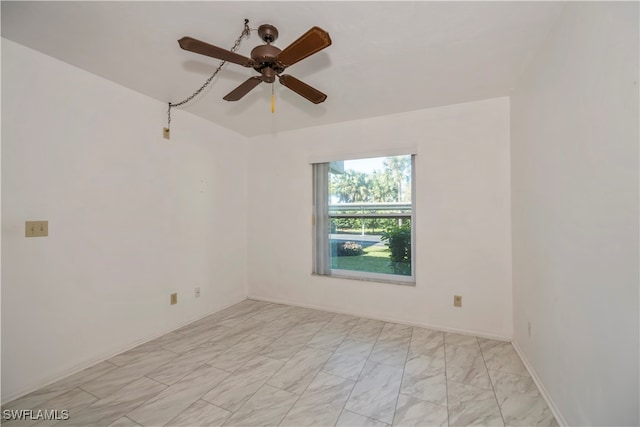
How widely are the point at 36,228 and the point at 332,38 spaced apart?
2.52 m

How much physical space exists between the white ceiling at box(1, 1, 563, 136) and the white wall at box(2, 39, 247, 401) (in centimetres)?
32

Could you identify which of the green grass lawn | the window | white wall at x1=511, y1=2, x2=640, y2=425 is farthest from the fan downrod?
the green grass lawn

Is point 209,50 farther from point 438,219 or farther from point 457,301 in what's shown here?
point 457,301

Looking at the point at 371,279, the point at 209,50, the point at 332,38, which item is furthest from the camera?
the point at 371,279

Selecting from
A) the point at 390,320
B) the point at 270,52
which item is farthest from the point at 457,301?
the point at 270,52

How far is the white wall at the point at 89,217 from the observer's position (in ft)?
5.86

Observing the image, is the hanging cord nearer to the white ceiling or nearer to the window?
the white ceiling

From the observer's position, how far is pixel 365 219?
3393 millimetres

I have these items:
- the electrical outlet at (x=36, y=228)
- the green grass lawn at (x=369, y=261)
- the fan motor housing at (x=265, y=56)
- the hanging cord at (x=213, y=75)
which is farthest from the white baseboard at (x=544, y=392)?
the electrical outlet at (x=36, y=228)

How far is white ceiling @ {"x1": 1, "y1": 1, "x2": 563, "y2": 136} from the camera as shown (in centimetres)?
148

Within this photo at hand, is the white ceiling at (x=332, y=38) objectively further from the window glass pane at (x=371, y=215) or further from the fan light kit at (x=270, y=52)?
the window glass pane at (x=371, y=215)

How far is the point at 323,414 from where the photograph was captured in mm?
1634

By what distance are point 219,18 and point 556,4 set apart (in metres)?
1.94

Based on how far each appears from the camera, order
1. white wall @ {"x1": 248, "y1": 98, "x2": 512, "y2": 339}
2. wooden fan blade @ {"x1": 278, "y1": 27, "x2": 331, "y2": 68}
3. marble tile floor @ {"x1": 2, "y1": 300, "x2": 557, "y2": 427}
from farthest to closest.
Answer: white wall @ {"x1": 248, "y1": 98, "x2": 512, "y2": 339} < marble tile floor @ {"x1": 2, "y1": 300, "x2": 557, "y2": 427} < wooden fan blade @ {"x1": 278, "y1": 27, "x2": 331, "y2": 68}
